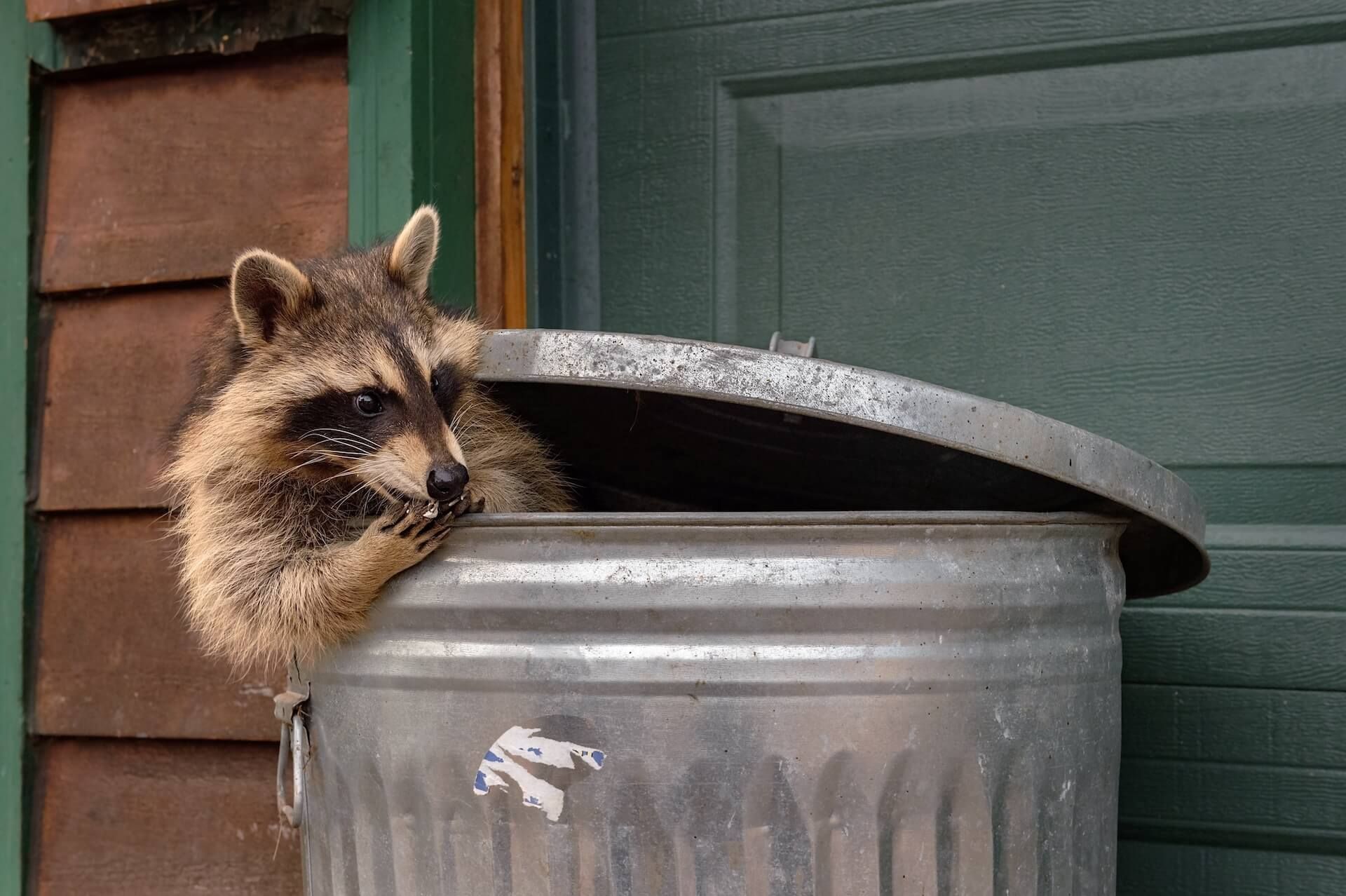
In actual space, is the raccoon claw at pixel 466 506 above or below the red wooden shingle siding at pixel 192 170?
below

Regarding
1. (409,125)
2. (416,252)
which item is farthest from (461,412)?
(409,125)

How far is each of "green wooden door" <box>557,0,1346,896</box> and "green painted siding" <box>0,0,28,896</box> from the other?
1.04 metres

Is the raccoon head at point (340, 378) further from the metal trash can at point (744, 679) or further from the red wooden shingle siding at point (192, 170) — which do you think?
the red wooden shingle siding at point (192, 170)

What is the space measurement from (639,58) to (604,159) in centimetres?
20

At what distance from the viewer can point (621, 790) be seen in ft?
4.34

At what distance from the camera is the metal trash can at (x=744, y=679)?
1.31m

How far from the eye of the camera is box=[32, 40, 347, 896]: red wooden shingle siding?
2352 millimetres

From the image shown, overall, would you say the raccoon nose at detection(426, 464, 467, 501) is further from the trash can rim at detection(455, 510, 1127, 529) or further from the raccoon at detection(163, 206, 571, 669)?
the trash can rim at detection(455, 510, 1127, 529)

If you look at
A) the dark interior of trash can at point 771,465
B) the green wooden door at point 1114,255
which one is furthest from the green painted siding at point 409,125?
the dark interior of trash can at point 771,465

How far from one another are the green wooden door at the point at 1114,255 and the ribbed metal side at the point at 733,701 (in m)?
0.92

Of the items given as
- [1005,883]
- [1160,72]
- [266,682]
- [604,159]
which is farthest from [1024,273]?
[266,682]

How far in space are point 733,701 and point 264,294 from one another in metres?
0.91

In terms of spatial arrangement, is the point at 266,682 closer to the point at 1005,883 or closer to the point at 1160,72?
the point at 1005,883

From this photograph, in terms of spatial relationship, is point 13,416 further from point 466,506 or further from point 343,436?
point 466,506
